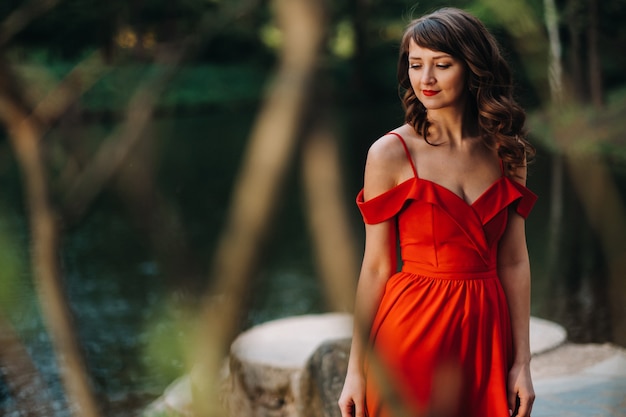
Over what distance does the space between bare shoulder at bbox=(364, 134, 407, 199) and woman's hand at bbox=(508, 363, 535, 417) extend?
1.61ft

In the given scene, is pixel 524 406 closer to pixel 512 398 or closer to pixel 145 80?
pixel 512 398

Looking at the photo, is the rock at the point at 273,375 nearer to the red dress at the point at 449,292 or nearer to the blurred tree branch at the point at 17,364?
the red dress at the point at 449,292

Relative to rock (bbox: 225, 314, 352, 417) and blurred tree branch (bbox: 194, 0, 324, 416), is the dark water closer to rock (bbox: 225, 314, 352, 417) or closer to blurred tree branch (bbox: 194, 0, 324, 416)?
rock (bbox: 225, 314, 352, 417)

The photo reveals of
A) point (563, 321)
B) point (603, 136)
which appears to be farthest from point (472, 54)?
point (603, 136)

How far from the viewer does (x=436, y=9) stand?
6.58 ft

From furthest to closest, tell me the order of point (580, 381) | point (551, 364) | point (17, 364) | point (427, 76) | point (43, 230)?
1. point (551, 364)
2. point (580, 381)
3. point (427, 76)
4. point (17, 364)
5. point (43, 230)

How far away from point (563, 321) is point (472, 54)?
5.42 meters

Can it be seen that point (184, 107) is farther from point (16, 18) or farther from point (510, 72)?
point (510, 72)

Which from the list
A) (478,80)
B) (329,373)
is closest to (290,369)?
(329,373)

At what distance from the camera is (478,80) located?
1903 millimetres

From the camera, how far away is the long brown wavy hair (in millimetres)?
1825

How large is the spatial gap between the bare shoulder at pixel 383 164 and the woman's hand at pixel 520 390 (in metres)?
0.49

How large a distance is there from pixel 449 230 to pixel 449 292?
0.13m

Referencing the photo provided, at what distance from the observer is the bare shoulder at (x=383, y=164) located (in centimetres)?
191
